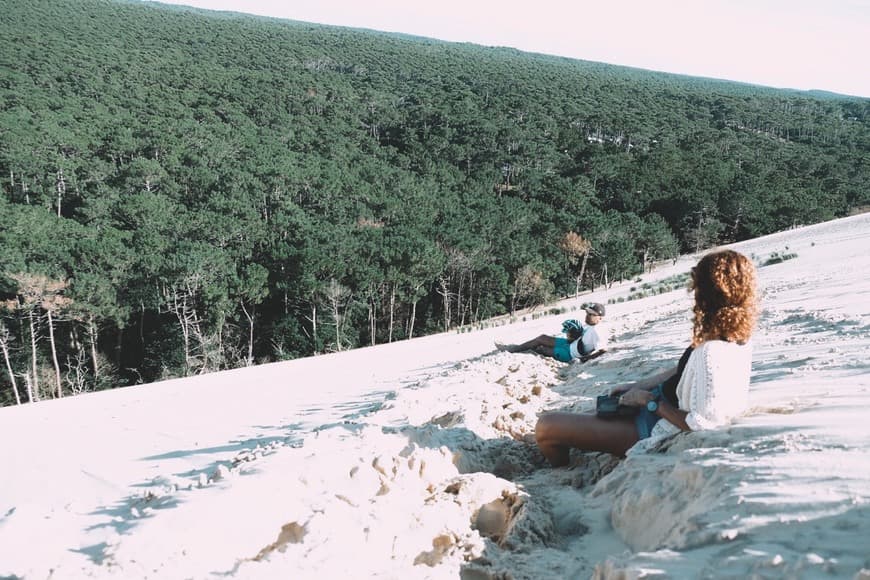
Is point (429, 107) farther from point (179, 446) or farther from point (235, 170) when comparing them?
point (179, 446)

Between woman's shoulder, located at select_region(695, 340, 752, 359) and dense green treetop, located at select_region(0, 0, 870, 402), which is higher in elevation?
woman's shoulder, located at select_region(695, 340, 752, 359)

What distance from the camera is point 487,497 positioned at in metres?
3.48

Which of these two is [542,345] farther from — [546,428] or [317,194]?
[317,194]

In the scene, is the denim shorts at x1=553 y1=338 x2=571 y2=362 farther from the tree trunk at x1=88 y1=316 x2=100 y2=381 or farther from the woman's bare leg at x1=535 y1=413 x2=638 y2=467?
the tree trunk at x1=88 y1=316 x2=100 y2=381

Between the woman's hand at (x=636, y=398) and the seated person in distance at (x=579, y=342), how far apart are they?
3362 millimetres

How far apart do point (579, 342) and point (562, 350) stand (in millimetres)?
304

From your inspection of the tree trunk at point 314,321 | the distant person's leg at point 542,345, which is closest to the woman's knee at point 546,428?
the distant person's leg at point 542,345

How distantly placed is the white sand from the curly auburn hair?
1.68 ft

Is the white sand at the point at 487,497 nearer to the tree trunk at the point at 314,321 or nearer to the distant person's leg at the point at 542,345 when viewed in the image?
the distant person's leg at the point at 542,345

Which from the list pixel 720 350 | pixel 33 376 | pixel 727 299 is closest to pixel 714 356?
pixel 720 350

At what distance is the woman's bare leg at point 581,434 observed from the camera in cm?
374

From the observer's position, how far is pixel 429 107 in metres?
77.1

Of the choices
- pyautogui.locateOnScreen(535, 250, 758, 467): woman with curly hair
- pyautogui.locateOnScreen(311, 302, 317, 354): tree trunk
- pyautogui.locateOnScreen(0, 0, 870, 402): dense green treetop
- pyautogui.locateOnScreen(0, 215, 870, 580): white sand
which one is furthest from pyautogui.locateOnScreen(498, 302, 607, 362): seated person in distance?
pyautogui.locateOnScreen(311, 302, 317, 354): tree trunk

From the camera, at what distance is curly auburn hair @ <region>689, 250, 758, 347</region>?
3.10 metres
